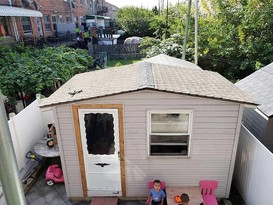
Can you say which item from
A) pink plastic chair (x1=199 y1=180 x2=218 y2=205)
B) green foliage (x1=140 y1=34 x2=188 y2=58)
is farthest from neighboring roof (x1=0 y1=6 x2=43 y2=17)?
pink plastic chair (x1=199 y1=180 x2=218 y2=205)

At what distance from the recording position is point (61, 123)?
5027 mm

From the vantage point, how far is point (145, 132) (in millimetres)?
5051

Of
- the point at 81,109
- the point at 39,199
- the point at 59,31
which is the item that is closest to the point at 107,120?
the point at 81,109

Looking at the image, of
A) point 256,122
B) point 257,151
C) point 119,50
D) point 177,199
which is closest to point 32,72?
point 177,199

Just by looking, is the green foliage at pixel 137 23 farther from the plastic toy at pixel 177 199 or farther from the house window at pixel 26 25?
the plastic toy at pixel 177 199

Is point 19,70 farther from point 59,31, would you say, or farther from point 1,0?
point 59,31

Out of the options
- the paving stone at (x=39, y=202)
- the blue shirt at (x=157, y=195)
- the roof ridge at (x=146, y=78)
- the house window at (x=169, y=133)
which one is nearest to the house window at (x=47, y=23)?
the roof ridge at (x=146, y=78)

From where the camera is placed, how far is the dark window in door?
5.15 meters

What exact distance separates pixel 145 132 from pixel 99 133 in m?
1.08

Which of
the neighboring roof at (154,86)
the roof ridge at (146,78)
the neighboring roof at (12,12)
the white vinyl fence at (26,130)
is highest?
the neighboring roof at (12,12)

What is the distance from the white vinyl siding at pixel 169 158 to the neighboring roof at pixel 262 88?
167 centimetres

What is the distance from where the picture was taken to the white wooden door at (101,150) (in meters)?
5.06

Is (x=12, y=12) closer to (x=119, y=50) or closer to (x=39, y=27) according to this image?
(x=39, y=27)

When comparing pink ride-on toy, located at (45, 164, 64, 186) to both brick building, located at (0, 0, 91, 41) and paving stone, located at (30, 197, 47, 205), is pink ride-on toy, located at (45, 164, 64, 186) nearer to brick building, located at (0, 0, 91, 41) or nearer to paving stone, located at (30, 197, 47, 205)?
paving stone, located at (30, 197, 47, 205)
